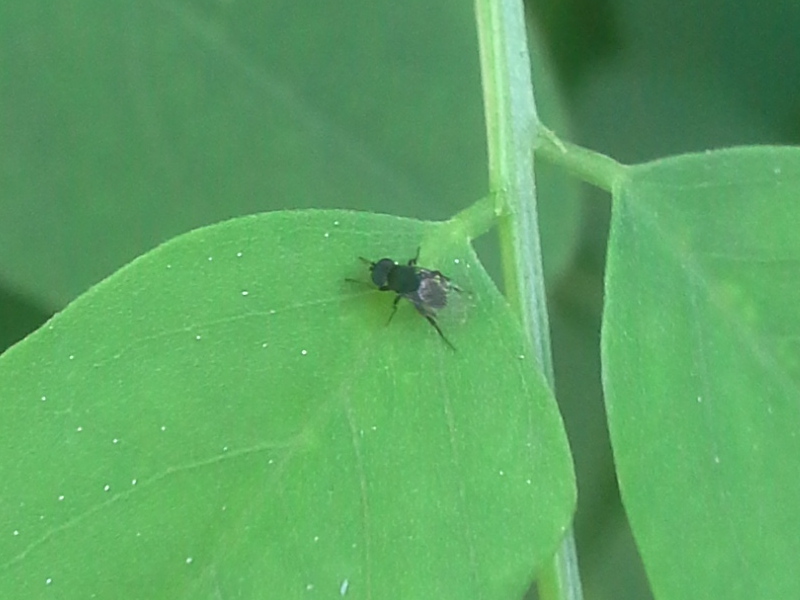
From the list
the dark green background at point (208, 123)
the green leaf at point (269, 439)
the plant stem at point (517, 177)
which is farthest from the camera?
the dark green background at point (208, 123)

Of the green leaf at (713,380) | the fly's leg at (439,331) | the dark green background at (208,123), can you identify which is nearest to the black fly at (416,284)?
the fly's leg at (439,331)

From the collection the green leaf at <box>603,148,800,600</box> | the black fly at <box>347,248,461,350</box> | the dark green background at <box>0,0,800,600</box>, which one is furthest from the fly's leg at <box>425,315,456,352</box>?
the dark green background at <box>0,0,800,600</box>

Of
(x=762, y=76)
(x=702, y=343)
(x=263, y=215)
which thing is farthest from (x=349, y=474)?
(x=762, y=76)

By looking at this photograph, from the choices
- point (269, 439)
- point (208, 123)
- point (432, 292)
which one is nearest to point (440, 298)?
point (432, 292)

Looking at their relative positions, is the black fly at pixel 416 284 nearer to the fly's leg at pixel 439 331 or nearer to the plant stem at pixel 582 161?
the fly's leg at pixel 439 331

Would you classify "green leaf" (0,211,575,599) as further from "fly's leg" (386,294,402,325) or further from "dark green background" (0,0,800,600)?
"dark green background" (0,0,800,600)

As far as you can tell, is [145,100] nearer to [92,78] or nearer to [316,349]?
[92,78]
